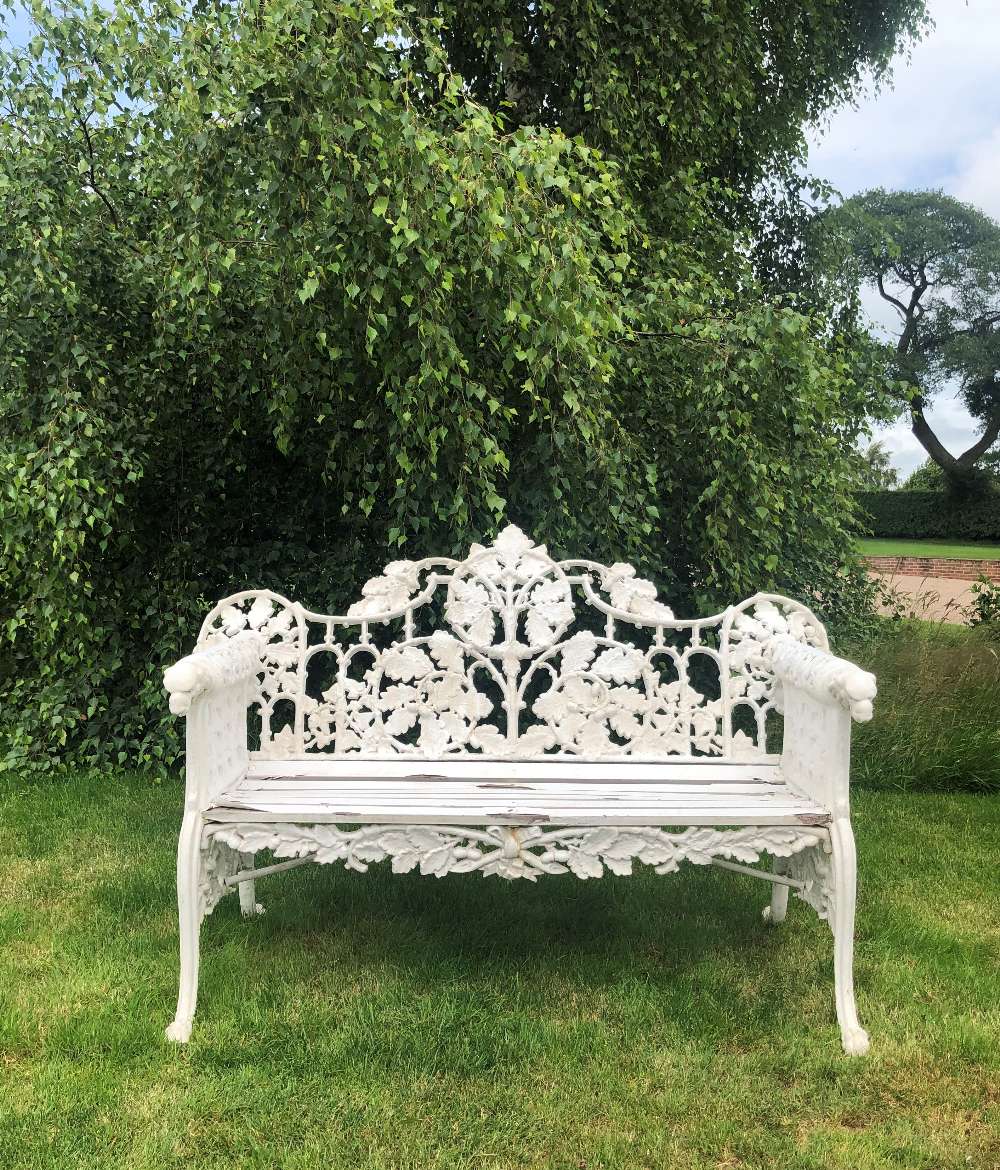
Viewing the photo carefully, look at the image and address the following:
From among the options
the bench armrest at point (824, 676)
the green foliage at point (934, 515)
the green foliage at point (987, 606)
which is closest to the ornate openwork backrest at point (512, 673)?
the bench armrest at point (824, 676)

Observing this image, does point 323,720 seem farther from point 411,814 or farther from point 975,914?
point 975,914

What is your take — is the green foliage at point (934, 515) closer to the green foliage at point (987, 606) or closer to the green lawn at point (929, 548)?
the green lawn at point (929, 548)

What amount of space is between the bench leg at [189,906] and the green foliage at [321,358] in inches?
56.3

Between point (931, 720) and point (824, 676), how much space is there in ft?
8.61

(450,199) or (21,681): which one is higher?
(450,199)

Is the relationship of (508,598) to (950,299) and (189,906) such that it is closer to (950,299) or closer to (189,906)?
(189,906)

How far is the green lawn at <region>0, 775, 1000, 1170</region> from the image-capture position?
184cm

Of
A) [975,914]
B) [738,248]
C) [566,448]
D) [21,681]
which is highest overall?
[738,248]

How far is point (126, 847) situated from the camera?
3.46 m

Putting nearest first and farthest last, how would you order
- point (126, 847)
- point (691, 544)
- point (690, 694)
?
point (690, 694)
point (126, 847)
point (691, 544)

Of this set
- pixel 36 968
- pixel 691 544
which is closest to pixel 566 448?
pixel 691 544

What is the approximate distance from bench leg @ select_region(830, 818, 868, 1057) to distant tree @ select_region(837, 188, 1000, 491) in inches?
962

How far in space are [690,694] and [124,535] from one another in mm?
2418

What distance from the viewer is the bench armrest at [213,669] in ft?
6.95
